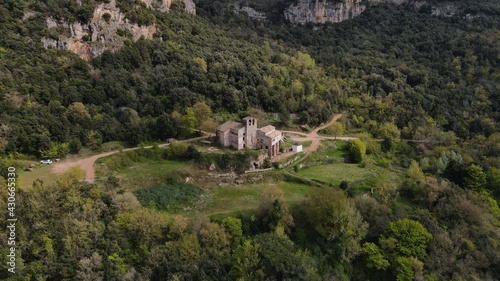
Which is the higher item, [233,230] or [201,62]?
[201,62]

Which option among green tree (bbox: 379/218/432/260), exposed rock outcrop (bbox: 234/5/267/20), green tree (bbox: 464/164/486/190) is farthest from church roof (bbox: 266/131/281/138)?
exposed rock outcrop (bbox: 234/5/267/20)

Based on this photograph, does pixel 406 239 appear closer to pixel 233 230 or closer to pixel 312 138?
pixel 233 230

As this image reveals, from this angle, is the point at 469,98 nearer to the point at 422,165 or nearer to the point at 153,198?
the point at 422,165

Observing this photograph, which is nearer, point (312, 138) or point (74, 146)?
point (74, 146)

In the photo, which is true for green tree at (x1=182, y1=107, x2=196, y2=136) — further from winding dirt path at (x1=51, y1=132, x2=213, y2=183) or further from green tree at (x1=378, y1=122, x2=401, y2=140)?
green tree at (x1=378, y1=122, x2=401, y2=140)

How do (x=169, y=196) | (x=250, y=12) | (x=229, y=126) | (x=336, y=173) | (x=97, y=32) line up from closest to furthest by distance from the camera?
(x=169, y=196), (x=336, y=173), (x=229, y=126), (x=97, y=32), (x=250, y=12)

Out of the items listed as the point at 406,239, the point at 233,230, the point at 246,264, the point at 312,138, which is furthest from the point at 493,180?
the point at 246,264

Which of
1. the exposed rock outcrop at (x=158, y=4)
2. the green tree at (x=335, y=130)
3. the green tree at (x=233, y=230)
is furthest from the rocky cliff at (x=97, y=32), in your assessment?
the green tree at (x=233, y=230)

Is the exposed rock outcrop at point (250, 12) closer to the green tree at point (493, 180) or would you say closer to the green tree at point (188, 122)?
the green tree at point (188, 122)
